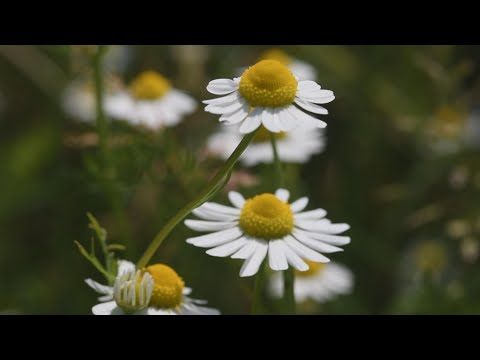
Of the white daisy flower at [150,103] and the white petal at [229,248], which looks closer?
the white petal at [229,248]

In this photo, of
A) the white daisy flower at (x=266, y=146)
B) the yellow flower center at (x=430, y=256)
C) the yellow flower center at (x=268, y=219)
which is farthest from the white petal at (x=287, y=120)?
the yellow flower center at (x=430, y=256)

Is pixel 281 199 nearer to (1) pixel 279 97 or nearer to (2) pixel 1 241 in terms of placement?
(1) pixel 279 97

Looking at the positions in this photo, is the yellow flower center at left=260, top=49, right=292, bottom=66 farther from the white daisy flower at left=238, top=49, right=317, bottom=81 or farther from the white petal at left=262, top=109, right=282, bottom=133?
the white petal at left=262, top=109, right=282, bottom=133

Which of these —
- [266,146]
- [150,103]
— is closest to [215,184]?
[266,146]

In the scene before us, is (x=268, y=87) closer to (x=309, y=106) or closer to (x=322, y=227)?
(x=309, y=106)

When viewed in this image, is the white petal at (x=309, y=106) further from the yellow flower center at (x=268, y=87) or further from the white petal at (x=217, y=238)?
the white petal at (x=217, y=238)
